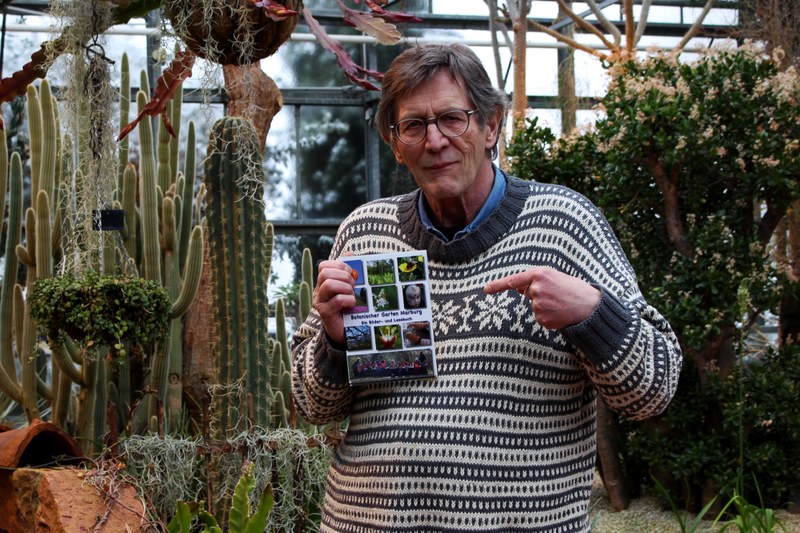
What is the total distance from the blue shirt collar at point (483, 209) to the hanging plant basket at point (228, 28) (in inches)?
38.3

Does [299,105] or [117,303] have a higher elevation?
[299,105]

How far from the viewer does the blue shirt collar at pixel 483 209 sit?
1.86m

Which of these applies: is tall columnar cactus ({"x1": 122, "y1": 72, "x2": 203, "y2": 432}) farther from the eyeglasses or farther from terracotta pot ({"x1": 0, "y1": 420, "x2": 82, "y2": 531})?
the eyeglasses

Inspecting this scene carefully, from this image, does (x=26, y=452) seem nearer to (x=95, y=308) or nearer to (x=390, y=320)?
(x=95, y=308)

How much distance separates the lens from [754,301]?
458 centimetres

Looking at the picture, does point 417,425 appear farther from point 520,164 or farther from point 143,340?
point 520,164

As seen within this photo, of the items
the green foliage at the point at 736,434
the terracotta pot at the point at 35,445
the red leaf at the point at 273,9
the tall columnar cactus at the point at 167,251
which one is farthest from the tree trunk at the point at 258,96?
the green foliage at the point at 736,434

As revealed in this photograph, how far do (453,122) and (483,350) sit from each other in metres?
0.44

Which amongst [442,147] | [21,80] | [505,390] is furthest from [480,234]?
[21,80]

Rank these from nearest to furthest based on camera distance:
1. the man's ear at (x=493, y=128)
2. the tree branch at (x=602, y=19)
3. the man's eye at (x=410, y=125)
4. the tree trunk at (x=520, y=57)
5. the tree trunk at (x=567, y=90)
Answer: the man's eye at (x=410, y=125) → the man's ear at (x=493, y=128) → the tree trunk at (x=520, y=57) → the tree branch at (x=602, y=19) → the tree trunk at (x=567, y=90)

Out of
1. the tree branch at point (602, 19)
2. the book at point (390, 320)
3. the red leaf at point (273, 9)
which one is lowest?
the book at point (390, 320)

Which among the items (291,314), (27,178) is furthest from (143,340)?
(27,178)

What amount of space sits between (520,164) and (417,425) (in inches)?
135

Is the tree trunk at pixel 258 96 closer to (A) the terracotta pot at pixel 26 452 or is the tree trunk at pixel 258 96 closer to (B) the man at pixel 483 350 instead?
(A) the terracotta pot at pixel 26 452
